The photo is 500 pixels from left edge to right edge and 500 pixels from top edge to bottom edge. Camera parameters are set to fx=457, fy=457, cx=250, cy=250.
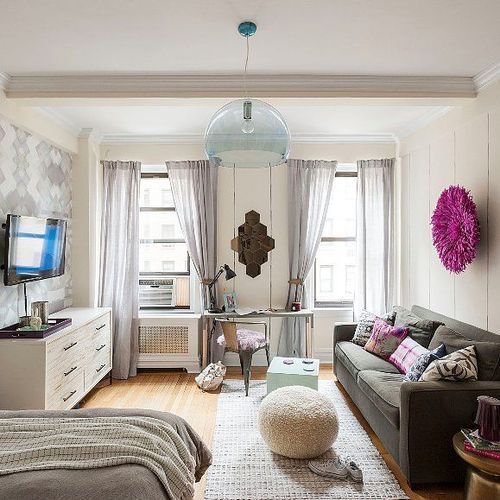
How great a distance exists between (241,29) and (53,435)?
2258 millimetres

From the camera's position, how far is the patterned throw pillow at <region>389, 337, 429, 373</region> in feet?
11.7

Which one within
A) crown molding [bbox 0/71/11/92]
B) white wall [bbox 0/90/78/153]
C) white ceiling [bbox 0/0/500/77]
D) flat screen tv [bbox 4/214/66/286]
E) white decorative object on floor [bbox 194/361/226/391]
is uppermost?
white ceiling [bbox 0/0/500/77]

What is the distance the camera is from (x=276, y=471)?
112 inches

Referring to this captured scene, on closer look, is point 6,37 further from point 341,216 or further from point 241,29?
point 341,216

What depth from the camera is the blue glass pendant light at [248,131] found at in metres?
2.25

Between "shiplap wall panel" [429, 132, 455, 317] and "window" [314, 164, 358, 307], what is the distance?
126 centimetres

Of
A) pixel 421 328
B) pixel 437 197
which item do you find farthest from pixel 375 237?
pixel 421 328

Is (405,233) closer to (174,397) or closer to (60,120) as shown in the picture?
(174,397)

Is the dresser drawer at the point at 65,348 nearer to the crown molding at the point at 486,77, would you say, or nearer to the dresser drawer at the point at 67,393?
the dresser drawer at the point at 67,393

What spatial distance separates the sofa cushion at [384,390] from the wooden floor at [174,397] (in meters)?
0.35

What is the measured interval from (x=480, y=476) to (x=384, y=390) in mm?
838

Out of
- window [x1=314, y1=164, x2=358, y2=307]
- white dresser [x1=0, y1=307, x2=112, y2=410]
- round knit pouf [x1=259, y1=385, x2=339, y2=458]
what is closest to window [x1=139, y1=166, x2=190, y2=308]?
white dresser [x1=0, y1=307, x2=112, y2=410]

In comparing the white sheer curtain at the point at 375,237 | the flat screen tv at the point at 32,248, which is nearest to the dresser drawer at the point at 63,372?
the flat screen tv at the point at 32,248

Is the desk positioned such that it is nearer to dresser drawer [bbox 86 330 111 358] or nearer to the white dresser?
dresser drawer [bbox 86 330 111 358]
